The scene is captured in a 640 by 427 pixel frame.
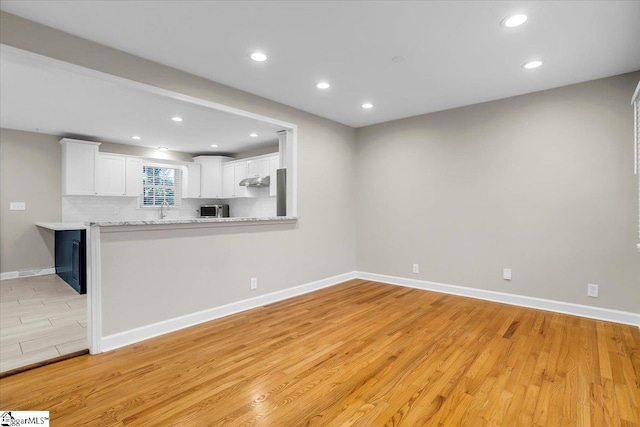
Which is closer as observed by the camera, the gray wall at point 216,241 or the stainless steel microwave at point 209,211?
the gray wall at point 216,241

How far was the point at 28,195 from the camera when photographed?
5.41 m

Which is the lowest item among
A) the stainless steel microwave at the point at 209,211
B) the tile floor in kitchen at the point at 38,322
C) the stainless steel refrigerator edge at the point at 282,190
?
the tile floor in kitchen at the point at 38,322

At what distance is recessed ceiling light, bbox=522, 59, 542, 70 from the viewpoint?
289cm

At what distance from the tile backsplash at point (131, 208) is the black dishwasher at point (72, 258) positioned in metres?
0.66

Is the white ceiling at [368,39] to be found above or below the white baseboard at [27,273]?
above

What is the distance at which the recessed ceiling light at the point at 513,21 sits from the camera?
7.33 ft

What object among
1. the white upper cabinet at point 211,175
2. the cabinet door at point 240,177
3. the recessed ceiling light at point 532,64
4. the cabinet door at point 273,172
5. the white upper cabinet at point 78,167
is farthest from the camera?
the white upper cabinet at point 211,175

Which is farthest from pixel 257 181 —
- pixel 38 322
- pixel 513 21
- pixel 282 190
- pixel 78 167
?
pixel 513 21

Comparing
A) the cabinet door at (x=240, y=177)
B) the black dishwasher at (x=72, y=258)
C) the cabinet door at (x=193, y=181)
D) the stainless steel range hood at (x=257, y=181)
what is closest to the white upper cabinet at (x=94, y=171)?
the black dishwasher at (x=72, y=258)

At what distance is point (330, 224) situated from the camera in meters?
4.79

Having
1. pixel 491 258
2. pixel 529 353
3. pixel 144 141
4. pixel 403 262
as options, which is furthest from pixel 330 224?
pixel 144 141

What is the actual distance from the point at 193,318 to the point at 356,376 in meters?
1.82

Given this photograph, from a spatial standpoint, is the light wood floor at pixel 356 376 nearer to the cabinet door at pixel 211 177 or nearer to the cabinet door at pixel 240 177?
the cabinet door at pixel 240 177

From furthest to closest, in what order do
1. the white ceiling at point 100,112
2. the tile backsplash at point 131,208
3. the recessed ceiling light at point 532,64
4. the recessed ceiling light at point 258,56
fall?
the tile backsplash at point 131,208, the white ceiling at point 100,112, the recessed ceiling light at point 532,64, the recessed ceiling light at point 258,56
